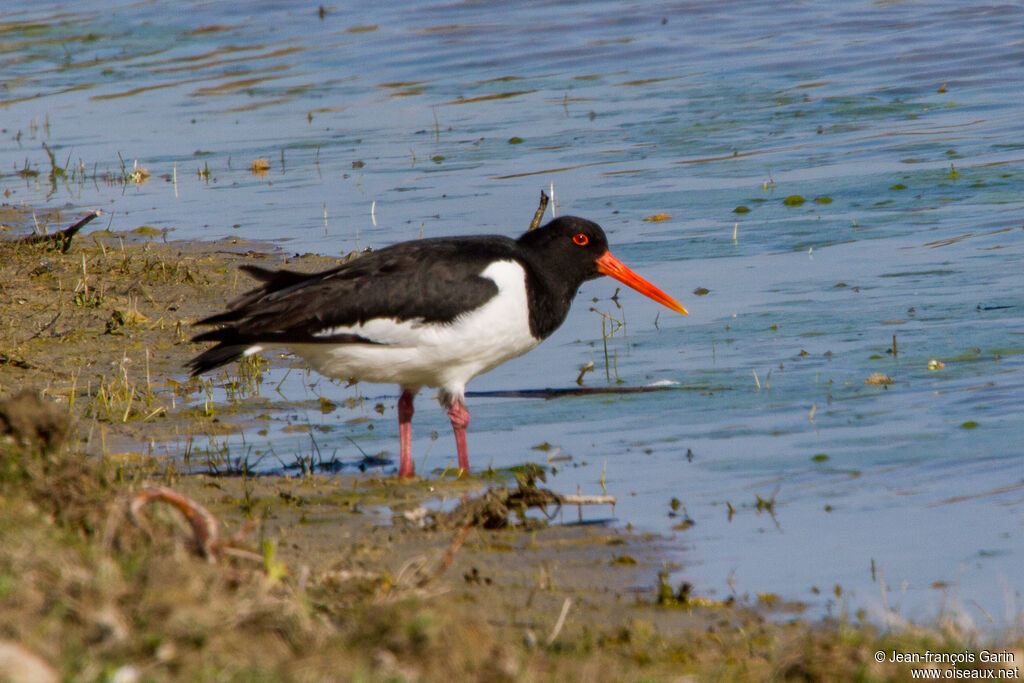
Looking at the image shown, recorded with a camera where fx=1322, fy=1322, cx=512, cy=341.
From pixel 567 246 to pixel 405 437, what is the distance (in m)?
1.51

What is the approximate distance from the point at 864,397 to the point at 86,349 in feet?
14.9

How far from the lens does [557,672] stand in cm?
344

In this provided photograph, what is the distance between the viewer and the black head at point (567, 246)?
23.7 ft

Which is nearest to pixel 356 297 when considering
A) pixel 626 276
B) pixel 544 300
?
pixel 544 300

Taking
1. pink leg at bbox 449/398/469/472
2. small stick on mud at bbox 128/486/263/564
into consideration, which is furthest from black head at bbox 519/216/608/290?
small stick on mud at bbox 128/486/263/564

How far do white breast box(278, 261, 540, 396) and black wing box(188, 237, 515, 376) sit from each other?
0.05 m

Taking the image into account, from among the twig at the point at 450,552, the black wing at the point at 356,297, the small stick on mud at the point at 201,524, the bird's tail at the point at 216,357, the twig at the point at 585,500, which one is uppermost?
the black wing at the point at 356,297

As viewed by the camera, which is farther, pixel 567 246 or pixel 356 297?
pixel 567 246

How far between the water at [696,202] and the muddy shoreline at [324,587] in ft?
1.21

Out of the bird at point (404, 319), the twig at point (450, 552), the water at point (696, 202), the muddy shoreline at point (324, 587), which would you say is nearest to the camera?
the muddy shoreline at point (324, 587)

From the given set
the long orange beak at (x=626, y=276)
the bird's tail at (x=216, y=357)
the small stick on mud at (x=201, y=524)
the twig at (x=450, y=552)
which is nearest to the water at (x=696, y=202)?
the long orange beak at (x=626, y=276)

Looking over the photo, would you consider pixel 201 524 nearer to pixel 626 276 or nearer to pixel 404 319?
pixel 404 319

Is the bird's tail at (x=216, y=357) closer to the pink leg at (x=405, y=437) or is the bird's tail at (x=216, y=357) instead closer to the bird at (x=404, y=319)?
the bird at (x=404, y=319)

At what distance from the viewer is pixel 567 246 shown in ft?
23.9
